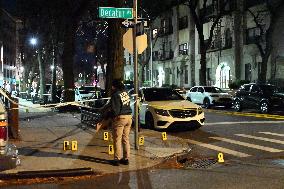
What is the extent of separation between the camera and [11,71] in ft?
394

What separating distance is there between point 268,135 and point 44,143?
7263mm

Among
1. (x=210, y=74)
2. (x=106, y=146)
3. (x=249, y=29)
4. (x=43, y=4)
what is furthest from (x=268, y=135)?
(x=210, y=74)

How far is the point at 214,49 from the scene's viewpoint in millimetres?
49875

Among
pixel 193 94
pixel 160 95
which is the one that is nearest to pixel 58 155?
pixel 160 95

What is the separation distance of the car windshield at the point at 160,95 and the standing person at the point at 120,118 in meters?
7.56

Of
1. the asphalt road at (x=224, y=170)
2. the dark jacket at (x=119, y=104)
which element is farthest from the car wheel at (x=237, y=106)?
the dark jacket at (x=119, y=104)

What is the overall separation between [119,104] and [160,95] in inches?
322

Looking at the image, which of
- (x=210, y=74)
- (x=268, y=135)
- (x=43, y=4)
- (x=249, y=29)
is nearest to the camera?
(x=268, y=135)

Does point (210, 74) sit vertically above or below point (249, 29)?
below

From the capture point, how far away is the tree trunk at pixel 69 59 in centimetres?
2908

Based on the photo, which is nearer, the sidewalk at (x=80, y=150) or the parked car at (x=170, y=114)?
the sidewalk at (x=80, y=150)

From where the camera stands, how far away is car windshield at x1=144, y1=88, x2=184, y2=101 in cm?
1812

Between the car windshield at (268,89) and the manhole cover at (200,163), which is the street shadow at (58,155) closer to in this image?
the manhole cover at (200,163)

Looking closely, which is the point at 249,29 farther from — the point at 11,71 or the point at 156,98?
the point at 11,71
